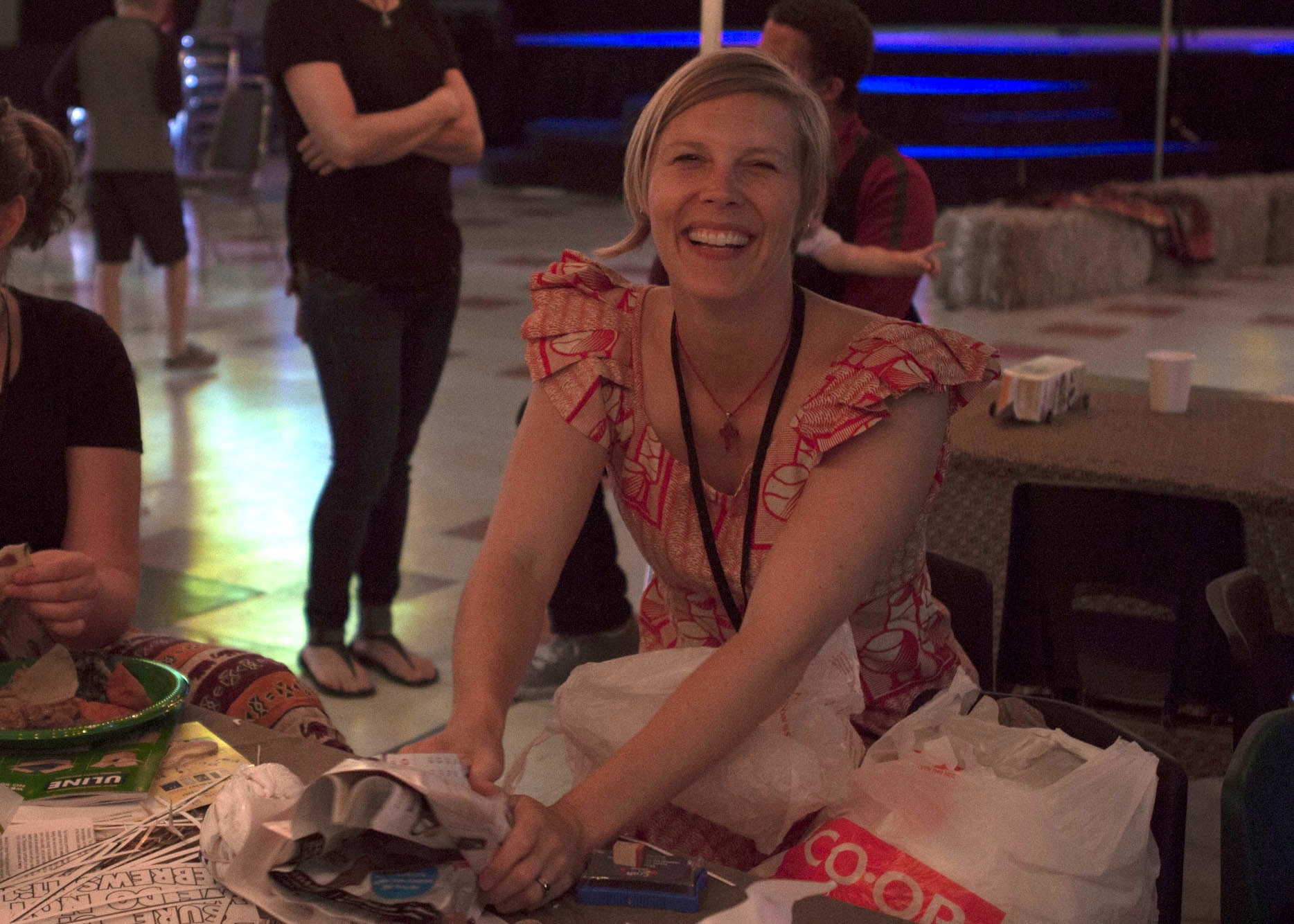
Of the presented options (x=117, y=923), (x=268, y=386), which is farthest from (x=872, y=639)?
(x=268, y=386)

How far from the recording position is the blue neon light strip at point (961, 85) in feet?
41.0

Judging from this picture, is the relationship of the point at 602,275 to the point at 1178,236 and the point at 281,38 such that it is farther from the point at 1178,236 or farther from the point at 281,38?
the point at 1178,236

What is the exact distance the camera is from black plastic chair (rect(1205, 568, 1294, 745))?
72.4 inches

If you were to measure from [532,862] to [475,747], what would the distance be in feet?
0.83

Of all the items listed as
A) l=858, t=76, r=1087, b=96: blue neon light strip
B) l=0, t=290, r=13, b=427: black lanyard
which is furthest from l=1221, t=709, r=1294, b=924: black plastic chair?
l=858, t=76, r=1087, b=96: blue neon light strip

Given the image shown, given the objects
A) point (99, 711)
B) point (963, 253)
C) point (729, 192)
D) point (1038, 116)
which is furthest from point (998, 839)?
point (1038, 116)

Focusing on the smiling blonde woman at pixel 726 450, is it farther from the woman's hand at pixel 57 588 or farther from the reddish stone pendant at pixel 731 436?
the woman's hand at pixel 57 588

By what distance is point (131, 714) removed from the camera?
4.46ft

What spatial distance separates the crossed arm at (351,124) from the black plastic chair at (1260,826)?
78.9 inches

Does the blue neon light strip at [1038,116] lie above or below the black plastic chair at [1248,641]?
above

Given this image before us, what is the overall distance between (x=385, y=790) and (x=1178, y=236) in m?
8.41

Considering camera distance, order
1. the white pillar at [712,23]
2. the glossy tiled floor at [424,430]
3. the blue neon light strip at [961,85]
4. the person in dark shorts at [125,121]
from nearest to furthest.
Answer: the white pillar at [712,23] → the glossy tiled floor at [424,430] → the person in dark shorts at [125,121] → the blue neon light strip at [961,85]

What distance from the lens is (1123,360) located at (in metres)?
6.40

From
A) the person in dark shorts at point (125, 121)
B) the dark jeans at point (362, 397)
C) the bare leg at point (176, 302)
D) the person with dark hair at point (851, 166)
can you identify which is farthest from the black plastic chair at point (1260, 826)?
the bare leg at point (176, 302)
